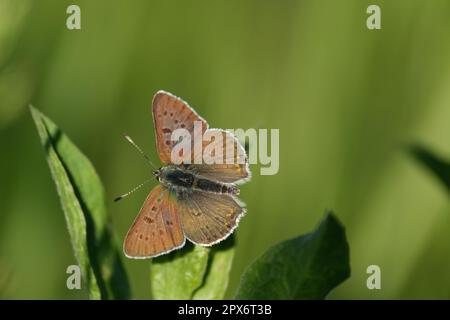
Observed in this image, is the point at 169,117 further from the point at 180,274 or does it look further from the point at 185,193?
the point at 180,274

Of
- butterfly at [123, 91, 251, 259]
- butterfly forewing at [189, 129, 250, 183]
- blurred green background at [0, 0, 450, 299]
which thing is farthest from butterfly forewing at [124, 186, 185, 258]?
blurred green background at [0, 0, 450, 299]

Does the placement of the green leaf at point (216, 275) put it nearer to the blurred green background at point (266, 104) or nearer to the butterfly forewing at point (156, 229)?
the butterfly forewing at point (156, 229)

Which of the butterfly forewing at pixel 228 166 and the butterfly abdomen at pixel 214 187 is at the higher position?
the butterfly forewing at pixel 228 166

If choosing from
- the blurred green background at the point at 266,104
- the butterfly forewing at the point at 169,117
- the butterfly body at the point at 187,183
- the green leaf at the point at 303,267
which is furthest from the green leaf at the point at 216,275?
the blurred green background at the point at 266,104

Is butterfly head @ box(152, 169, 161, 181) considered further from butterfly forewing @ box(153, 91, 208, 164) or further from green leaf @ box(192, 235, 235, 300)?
green leaf @ box(192, 235, 235, 300)

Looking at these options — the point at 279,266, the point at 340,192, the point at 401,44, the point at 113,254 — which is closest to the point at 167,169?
the point at 113,254

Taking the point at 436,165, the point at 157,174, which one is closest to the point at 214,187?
the point at 157,174

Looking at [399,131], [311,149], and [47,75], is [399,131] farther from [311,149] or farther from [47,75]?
[47,75]
